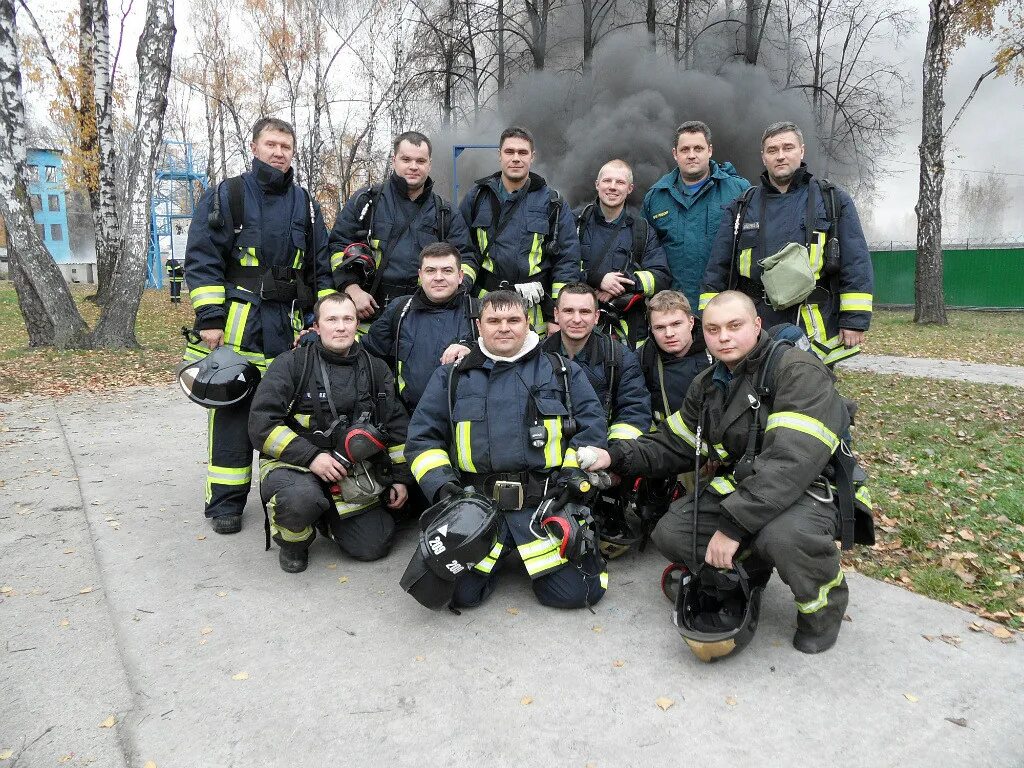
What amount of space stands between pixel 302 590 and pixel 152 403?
4.95m

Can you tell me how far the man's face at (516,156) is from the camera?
13.8 ft

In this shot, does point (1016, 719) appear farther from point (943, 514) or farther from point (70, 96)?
point (70, 96)

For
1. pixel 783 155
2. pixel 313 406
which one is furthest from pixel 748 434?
pixel 313 406

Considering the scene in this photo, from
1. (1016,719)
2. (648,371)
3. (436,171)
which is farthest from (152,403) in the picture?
(436,171)

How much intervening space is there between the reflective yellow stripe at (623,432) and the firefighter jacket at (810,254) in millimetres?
940

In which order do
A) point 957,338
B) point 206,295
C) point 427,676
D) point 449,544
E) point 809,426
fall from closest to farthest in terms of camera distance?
1. point 427,676
2. point 809,426
3. point 449,544
4. point 206,295
5. point 957,338

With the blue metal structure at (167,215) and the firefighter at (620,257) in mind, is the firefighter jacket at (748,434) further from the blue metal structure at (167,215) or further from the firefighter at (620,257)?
the blue metal structure at (167,215)

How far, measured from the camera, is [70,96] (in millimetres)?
17016

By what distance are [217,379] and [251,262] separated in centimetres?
71

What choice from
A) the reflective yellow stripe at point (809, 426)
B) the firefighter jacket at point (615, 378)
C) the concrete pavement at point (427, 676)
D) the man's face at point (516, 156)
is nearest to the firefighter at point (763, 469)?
the reflective yellow stripe at point (809, 426)

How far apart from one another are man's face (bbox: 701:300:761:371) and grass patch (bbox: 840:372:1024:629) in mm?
1356

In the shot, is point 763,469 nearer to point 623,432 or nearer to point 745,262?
point 623,432

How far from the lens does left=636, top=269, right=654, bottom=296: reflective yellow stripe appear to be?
4.23 m

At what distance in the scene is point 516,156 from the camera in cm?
420
